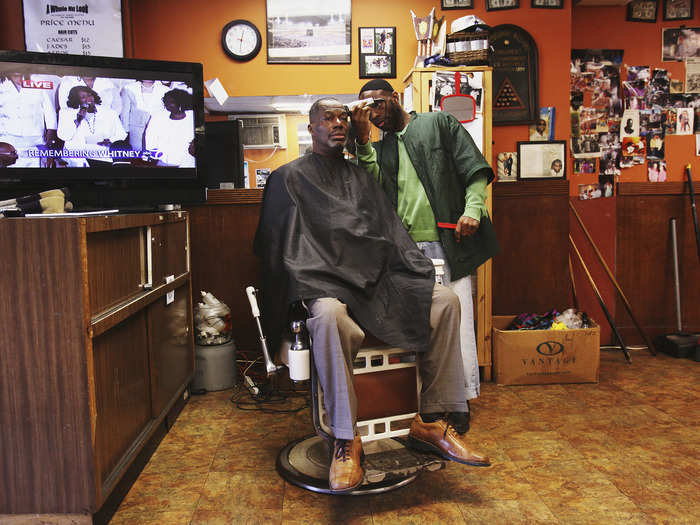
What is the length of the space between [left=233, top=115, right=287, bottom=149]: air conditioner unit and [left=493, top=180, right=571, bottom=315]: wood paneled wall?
1.81 m

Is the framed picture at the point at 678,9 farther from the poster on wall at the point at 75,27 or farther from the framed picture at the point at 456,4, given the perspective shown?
the poster on wall at the point at 75,27

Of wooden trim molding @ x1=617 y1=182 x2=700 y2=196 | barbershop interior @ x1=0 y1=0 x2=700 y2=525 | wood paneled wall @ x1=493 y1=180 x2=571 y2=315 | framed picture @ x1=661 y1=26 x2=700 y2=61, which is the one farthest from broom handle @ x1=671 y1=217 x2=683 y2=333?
framed picture @ x1=661 y1=26 x2=700 y2=61

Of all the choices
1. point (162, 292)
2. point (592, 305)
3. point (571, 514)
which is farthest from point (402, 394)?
point (592, 305)

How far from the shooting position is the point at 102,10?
341cm

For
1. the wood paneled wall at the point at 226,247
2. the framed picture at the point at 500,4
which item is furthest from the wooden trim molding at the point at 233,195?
the framed picture at the point at 500,4

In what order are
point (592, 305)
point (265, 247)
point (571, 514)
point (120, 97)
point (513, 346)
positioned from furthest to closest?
point (592, 305) < point (513, 346) < point (120, 97) < point (265, 247) < point (571, 514)

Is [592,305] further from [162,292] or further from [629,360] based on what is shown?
[162,292]

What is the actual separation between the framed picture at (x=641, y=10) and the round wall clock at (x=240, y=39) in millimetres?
2617

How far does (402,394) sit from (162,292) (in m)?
1.07

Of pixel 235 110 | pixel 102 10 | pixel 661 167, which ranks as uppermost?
pixel 102 10

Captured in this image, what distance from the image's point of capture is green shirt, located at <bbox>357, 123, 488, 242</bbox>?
2242 mm

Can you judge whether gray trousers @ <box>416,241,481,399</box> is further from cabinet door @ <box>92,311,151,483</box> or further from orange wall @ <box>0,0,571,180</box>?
orange wall @ <box>0,0,571,180</box>

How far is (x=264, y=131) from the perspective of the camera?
411cm

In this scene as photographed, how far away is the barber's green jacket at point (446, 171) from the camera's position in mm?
2260
